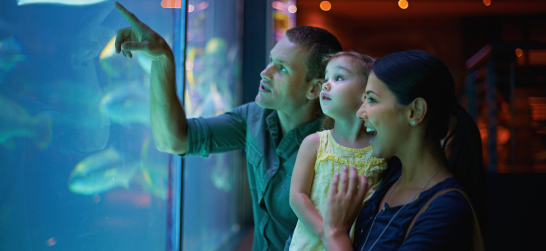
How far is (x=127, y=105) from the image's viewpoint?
4.58 ft

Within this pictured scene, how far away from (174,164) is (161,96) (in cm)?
51

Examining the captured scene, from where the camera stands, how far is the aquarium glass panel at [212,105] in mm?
2125

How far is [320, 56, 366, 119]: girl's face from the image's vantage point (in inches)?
46.4

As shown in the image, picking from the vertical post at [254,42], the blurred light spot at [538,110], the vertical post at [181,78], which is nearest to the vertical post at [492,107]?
the blurred light spot at [538,110]

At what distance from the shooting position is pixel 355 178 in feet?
3.43

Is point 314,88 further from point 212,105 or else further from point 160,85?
point 212,105

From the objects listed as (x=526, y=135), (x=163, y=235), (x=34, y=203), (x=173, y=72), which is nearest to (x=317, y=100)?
(x=173, y=72)

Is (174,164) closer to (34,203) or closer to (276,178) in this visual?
(276,178)

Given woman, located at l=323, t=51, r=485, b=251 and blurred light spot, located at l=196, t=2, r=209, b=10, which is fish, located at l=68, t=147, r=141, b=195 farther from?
blurred light spot, located at l=196, t=2, r=209, b=10

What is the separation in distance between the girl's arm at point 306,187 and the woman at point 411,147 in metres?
0.09

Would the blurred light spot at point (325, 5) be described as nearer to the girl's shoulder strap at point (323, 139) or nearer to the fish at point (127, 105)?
the fish at point (127, 105)

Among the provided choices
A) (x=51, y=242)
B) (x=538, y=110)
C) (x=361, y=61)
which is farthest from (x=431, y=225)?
(x=538, y=110)

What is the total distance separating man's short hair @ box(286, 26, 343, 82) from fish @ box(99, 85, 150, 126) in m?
0.60

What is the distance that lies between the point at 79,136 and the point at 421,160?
0.89m
